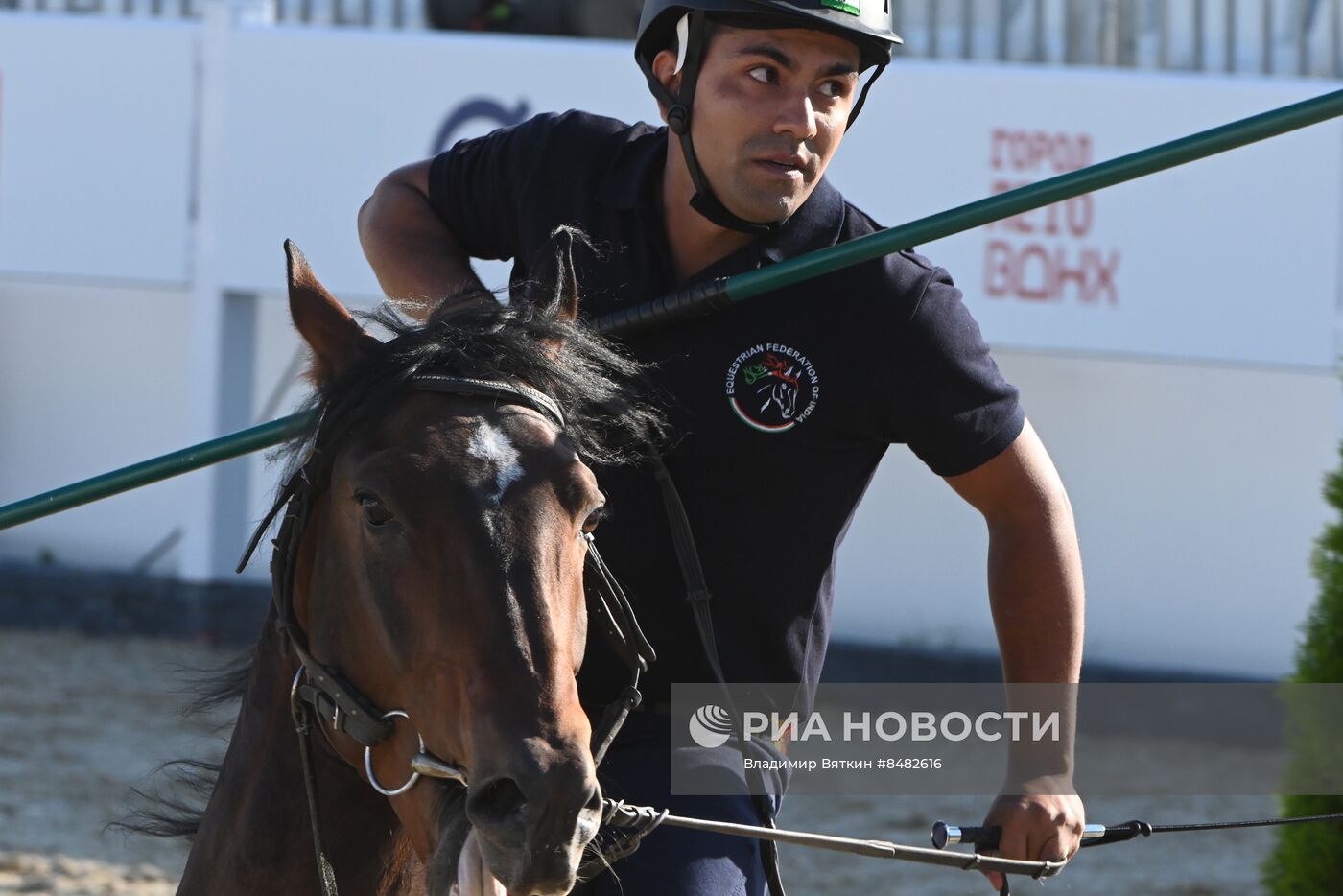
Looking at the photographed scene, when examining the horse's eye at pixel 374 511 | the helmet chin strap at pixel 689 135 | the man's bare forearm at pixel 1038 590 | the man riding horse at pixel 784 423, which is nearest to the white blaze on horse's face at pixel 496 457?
the horse's eye at pixel 374 511

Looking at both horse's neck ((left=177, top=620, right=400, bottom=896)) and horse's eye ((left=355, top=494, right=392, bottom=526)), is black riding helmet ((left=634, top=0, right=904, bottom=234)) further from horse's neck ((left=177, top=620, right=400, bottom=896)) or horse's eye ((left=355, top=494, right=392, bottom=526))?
horse's neck ((left=177, top=620, right=400, bottom=896))

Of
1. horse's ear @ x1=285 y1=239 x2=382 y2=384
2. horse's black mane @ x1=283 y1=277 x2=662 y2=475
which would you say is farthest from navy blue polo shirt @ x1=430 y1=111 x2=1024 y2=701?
horse's ear @ x1=285 y1=239 x2=382 y2=384

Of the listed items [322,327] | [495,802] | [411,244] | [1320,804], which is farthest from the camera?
[1320,804]

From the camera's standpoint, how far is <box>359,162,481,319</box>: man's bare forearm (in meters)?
2.95

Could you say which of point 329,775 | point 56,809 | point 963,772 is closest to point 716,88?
point 329,775

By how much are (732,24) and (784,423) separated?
0.65 meters

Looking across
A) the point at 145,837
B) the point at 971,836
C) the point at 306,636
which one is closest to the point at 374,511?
the point at 306,636

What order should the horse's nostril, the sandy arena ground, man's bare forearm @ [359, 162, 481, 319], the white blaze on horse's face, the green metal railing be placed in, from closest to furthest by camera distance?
the horse's nostril → the white blaze on horse's face → the green metal railing → man's bare forearm @ [359, 162, 481, 319] → the sandy arena ground

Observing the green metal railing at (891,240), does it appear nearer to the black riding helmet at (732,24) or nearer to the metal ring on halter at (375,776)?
the black riding helmet at (732,24)

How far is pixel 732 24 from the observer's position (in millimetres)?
2715

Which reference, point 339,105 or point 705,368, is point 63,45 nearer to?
point 339,105

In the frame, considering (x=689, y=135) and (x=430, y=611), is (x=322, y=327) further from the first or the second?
(x=689, y=135)

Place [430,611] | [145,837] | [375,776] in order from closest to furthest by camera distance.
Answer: [430,611]
[375,776]
[145,837]

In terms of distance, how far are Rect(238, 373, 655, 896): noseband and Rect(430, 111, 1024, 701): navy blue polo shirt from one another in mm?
314
